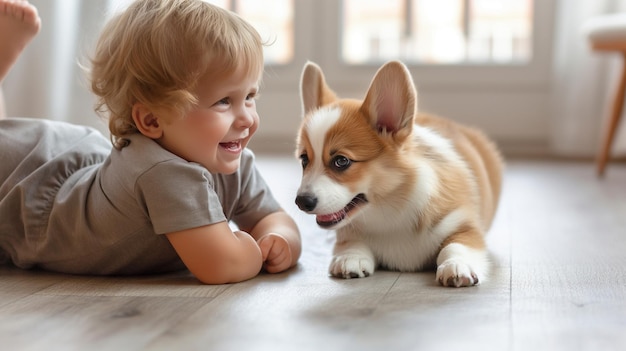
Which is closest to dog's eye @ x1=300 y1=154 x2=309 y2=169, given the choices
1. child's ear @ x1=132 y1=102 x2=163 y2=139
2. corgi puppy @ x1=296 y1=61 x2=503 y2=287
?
corgi puppy @ x1=296 y1=61 x2=503 y2=287

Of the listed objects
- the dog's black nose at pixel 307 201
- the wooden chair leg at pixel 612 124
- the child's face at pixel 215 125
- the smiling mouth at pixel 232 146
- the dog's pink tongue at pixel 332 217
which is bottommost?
the wooden chair leg at pixel 612 124

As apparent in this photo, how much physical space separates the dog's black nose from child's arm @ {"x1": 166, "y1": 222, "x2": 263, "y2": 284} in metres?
0.13

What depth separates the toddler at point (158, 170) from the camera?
1.35 meters

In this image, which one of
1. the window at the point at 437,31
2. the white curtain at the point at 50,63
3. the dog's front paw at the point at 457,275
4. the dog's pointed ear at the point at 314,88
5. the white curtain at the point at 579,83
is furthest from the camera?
the window at the point at 437,31

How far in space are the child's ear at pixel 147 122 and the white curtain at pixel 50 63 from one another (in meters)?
2.42

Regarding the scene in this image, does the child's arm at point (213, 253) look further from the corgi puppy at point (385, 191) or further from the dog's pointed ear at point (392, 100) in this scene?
the dog's pointed ear at point (392, 100)

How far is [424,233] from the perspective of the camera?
1.45m

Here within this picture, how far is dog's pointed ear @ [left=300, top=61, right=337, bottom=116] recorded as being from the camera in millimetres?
1574

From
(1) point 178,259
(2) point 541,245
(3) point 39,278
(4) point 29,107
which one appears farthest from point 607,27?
(4) point 29,107

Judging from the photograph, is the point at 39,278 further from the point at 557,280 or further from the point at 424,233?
the point at 557,280

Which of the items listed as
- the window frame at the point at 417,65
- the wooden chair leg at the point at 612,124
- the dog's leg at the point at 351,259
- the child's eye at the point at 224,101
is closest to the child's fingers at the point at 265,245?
the dog's leg at the point at 351,259

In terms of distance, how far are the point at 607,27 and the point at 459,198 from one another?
5.50ft

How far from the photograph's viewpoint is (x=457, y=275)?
4.33 ft

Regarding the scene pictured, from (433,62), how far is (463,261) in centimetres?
283
